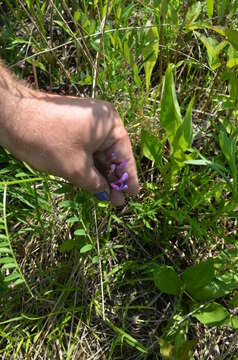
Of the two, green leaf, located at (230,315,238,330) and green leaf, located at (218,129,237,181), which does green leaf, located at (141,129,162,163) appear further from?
green leaf, located at (230,315,238,330)

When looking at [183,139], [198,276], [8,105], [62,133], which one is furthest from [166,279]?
[8,105]

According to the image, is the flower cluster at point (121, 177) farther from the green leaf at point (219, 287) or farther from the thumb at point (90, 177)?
the green leaf at point (219, 287)

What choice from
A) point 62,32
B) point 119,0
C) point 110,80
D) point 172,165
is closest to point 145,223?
point 172,165

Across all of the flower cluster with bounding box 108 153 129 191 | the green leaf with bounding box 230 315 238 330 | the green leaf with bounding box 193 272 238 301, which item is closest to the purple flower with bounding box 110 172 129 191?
the flower cluster with bounding box 108 153 129 191

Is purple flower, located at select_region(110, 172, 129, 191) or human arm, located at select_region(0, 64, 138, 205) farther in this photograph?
purple flower, located at select_region(110, 172, 129, 191)

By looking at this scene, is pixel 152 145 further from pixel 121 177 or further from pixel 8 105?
pixel 8 105

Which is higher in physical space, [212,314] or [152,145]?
[152,145]

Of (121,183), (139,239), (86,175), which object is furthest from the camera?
(139,239)
